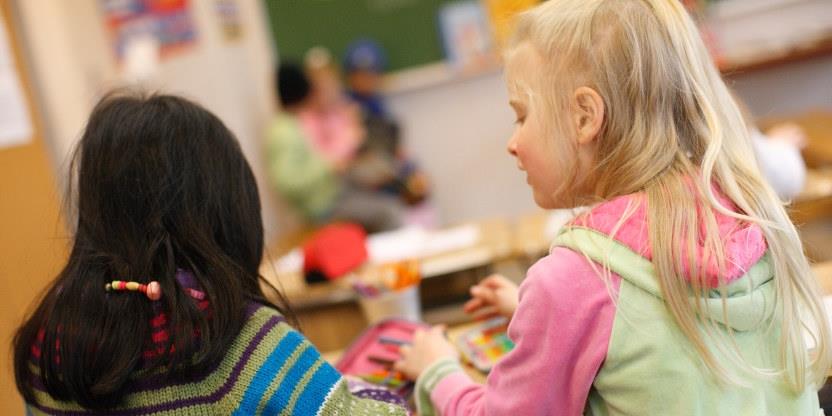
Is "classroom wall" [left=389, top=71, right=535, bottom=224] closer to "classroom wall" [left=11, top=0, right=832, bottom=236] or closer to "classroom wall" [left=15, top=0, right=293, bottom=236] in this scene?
"classroom wall" [left=11, top=0, right=832, bottom=236]

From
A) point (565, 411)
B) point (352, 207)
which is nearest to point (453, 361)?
point (565, 411)

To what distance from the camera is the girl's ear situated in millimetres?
996

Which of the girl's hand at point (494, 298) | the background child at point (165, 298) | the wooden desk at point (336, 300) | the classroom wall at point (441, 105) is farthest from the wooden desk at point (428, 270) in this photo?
the classroom wall at point (441, 105)

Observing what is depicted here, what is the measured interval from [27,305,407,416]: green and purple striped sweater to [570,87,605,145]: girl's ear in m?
0.47

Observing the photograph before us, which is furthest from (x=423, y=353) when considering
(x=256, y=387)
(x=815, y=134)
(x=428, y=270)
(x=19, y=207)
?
(x=815, y=134)

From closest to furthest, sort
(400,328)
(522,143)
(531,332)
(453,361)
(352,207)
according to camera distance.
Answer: (531,332) < (522,143) < (453,361) < (400,328) < (352,207)

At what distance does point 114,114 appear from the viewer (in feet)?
3.82

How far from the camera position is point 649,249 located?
3.09ft

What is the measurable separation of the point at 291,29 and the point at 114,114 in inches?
145

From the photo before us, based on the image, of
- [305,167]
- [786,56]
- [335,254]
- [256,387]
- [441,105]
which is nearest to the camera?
[256,387]

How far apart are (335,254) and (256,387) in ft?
4.04

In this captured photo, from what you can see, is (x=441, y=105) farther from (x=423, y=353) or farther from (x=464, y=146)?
(x=423, y=353)

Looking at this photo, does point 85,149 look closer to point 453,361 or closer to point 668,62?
point 453,361

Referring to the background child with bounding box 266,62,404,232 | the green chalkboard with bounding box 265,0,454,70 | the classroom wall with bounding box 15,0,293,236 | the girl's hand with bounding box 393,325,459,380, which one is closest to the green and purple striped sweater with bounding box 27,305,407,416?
the girl's hand with bounding box 393,325,459,380
